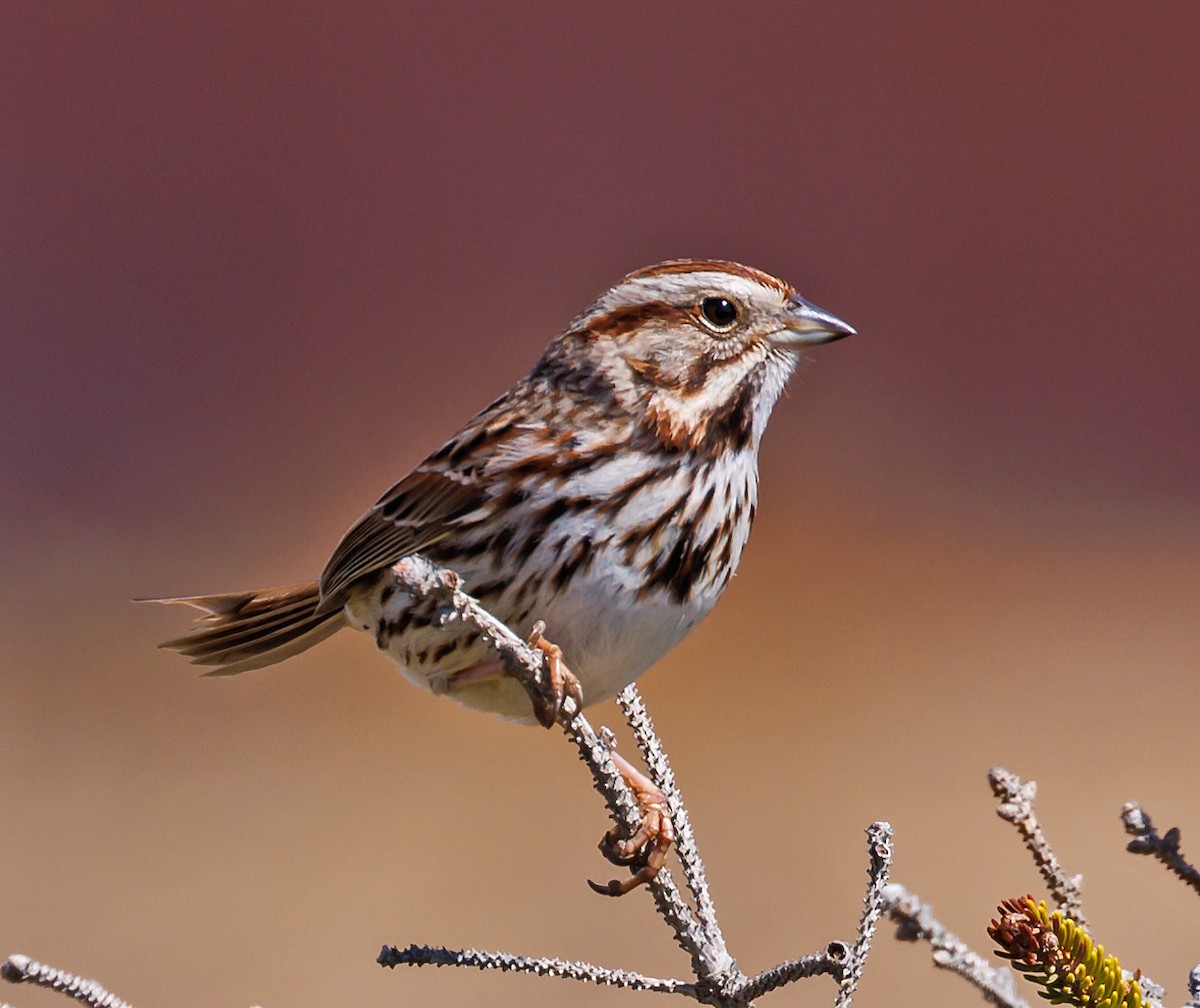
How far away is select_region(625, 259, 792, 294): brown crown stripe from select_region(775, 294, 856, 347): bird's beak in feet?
0.09

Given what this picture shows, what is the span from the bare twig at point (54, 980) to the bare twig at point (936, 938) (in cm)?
55

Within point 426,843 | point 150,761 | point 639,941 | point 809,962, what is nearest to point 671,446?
point 809,962

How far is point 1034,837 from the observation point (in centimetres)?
120

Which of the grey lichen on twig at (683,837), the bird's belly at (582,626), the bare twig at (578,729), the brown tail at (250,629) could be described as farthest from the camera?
the brown tail at (250,629)

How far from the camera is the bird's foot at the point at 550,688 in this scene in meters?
1.20

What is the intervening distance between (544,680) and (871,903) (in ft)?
0.95

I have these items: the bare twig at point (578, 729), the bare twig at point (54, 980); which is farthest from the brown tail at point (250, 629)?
the bare twig at point (54, 980)

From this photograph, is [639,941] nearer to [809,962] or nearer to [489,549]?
[489,549]

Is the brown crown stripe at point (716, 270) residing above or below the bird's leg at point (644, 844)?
above

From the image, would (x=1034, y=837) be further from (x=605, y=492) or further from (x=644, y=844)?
(x=605, y=492)

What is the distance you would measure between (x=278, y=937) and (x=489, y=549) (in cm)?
248

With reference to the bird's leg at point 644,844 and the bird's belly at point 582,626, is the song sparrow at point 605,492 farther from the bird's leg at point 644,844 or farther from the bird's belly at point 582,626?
the bird's leg at point 644,844

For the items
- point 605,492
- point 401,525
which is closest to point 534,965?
point 605,492

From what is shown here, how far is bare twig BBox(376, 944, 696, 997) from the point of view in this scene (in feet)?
4.06
